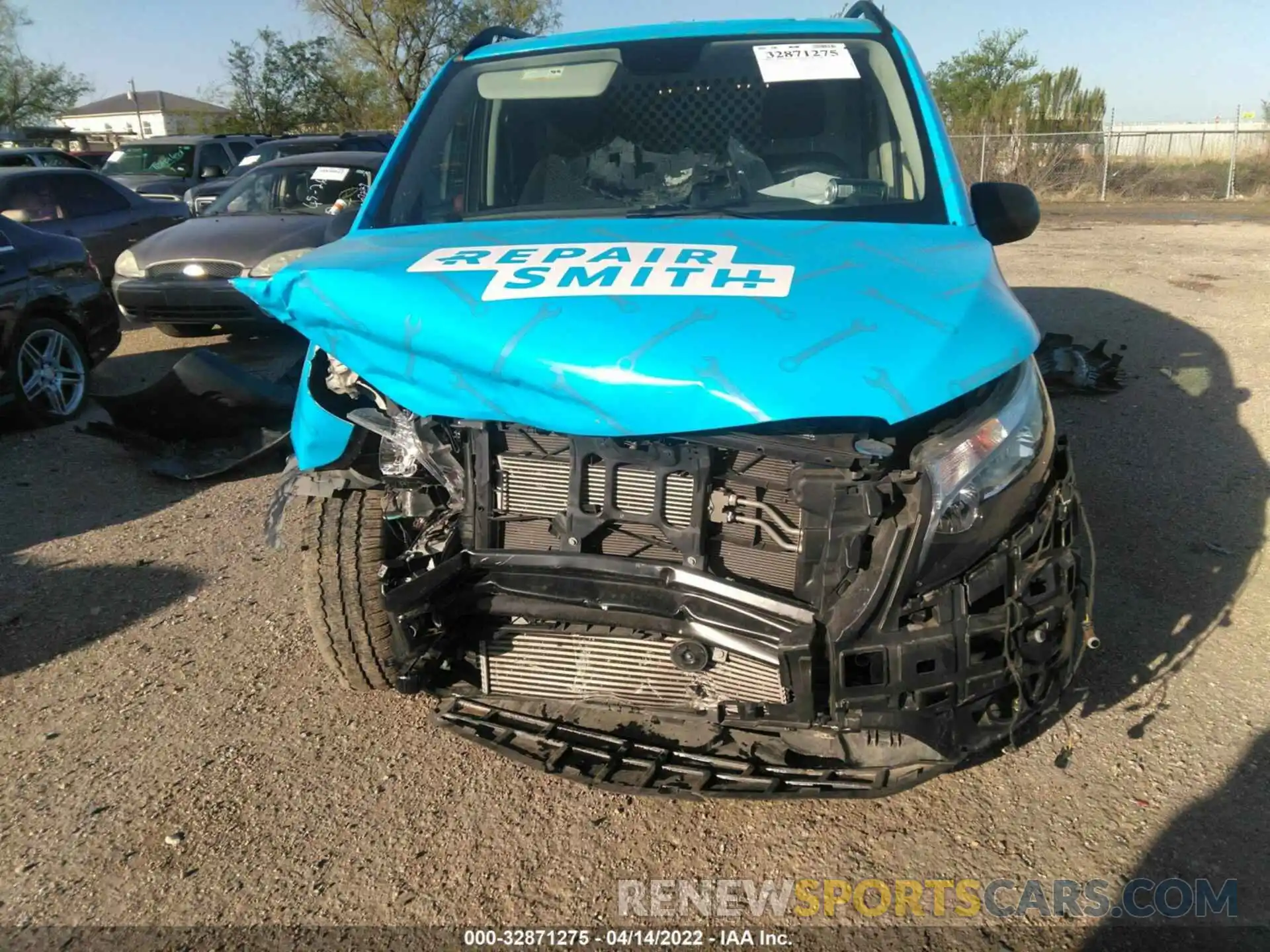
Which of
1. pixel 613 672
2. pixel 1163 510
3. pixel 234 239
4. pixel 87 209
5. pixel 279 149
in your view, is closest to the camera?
pixel 613 672

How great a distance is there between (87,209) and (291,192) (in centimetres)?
214

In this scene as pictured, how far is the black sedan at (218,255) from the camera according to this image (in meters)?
7.80

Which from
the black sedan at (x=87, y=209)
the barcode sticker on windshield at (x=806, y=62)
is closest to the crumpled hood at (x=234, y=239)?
the black sedan at (x=87, y=209)

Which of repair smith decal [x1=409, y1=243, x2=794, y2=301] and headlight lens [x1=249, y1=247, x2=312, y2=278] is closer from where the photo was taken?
repair smith decal [x1=409, y1=243, x2=794, y2=301]

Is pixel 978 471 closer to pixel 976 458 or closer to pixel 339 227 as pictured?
pixel 976 458

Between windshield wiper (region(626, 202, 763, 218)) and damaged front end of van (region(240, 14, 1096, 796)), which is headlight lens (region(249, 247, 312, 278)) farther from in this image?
windshield wiper (region(626, 202, 763, 218))

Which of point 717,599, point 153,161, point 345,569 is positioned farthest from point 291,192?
point 717,599

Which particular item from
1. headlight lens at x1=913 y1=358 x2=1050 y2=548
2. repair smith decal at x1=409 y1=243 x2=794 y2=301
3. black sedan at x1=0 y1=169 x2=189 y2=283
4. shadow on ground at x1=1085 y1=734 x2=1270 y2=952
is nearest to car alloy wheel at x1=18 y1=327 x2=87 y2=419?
black sedan at x1=0 y1=169 x2=189 y2=283

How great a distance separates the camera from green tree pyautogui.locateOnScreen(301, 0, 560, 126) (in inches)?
1323

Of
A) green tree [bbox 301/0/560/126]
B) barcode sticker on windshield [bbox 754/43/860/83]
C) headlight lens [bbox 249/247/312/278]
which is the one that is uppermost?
green tree [bbox 301/0/560/126]

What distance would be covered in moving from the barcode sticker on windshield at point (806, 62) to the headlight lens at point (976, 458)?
62.0 inches

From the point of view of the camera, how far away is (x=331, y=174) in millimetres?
8562

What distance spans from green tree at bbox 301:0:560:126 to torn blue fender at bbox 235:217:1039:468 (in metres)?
34.2

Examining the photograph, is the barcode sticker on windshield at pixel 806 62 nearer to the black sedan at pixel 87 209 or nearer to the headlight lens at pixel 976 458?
the headlight lens at pixel 976 458
